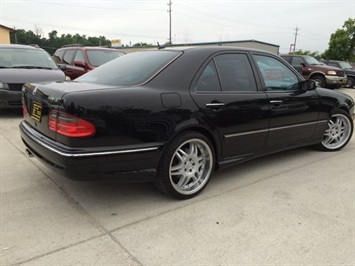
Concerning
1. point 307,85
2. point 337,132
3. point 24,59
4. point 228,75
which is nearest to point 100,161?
point 228,75

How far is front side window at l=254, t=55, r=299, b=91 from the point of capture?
390 cm

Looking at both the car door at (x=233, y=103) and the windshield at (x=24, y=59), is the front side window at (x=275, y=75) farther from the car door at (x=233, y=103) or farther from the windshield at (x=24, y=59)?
the windshield at (x=24, y=59)

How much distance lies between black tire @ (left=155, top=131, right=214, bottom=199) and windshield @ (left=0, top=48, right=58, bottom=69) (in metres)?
5.47

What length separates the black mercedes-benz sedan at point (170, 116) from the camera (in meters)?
2.65

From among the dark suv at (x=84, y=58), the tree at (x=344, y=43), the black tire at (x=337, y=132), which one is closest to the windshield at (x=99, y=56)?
the dark suv at (x=84, y=58)

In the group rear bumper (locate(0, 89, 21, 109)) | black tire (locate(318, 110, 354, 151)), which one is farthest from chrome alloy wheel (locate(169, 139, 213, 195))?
rear bumper (locate(0, 89, 21, 109))

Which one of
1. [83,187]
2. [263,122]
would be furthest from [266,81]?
[83,187]

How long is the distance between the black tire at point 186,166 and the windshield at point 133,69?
0.70 metres

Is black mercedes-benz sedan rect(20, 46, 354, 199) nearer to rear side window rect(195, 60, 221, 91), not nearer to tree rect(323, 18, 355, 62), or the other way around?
rear side window rect(195, 60, 221, 91)

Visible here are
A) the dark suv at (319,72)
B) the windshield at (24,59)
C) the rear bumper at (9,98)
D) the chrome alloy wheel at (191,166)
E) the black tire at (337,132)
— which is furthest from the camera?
the dark suv at (319,72)

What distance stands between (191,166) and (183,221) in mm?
644

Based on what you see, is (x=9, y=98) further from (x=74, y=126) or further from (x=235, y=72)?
(x=235, y=72)

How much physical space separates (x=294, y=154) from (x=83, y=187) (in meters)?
3.08

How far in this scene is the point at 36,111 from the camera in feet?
10.1
